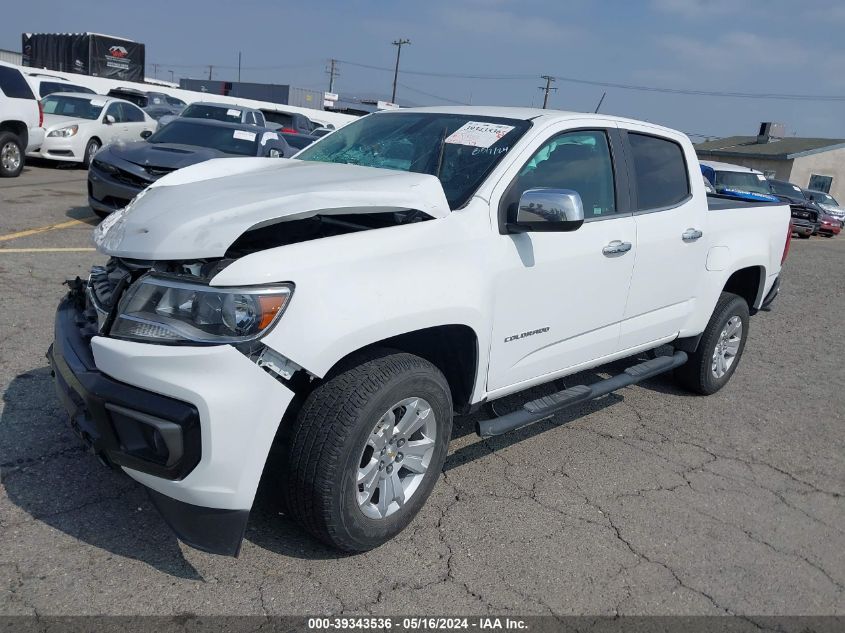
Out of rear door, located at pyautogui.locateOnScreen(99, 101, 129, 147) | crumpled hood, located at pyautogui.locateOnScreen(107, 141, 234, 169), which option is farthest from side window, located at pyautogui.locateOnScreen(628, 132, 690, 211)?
rear door, located at pyautogui.locateOnScreen(99, 101, 129, 147)

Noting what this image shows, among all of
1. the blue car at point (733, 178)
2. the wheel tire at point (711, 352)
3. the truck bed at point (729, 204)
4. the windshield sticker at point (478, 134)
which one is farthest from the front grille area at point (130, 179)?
the blue car at point (733, 178)

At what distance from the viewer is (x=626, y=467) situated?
14.0ft

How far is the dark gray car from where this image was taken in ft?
27.3

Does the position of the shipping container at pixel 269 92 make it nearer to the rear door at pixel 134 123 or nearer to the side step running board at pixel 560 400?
the rear door at pixel 134 123

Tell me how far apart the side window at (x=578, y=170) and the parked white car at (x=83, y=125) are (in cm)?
1174

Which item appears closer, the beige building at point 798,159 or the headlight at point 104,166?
the headlight at point 104,166

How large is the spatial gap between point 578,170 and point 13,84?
11532mm

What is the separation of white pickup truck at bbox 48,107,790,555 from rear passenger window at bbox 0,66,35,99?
32.6ft

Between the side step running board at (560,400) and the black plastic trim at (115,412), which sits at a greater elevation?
the black plastic trim at (115,412)

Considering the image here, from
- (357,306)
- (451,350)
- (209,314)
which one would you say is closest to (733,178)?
(451,350)

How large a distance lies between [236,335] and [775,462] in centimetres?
359

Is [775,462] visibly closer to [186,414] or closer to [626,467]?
[626,467]

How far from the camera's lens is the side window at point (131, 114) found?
16.0m

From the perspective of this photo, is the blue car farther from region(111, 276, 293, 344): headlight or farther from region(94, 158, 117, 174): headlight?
region(111, 276, 293, 344): headlight
